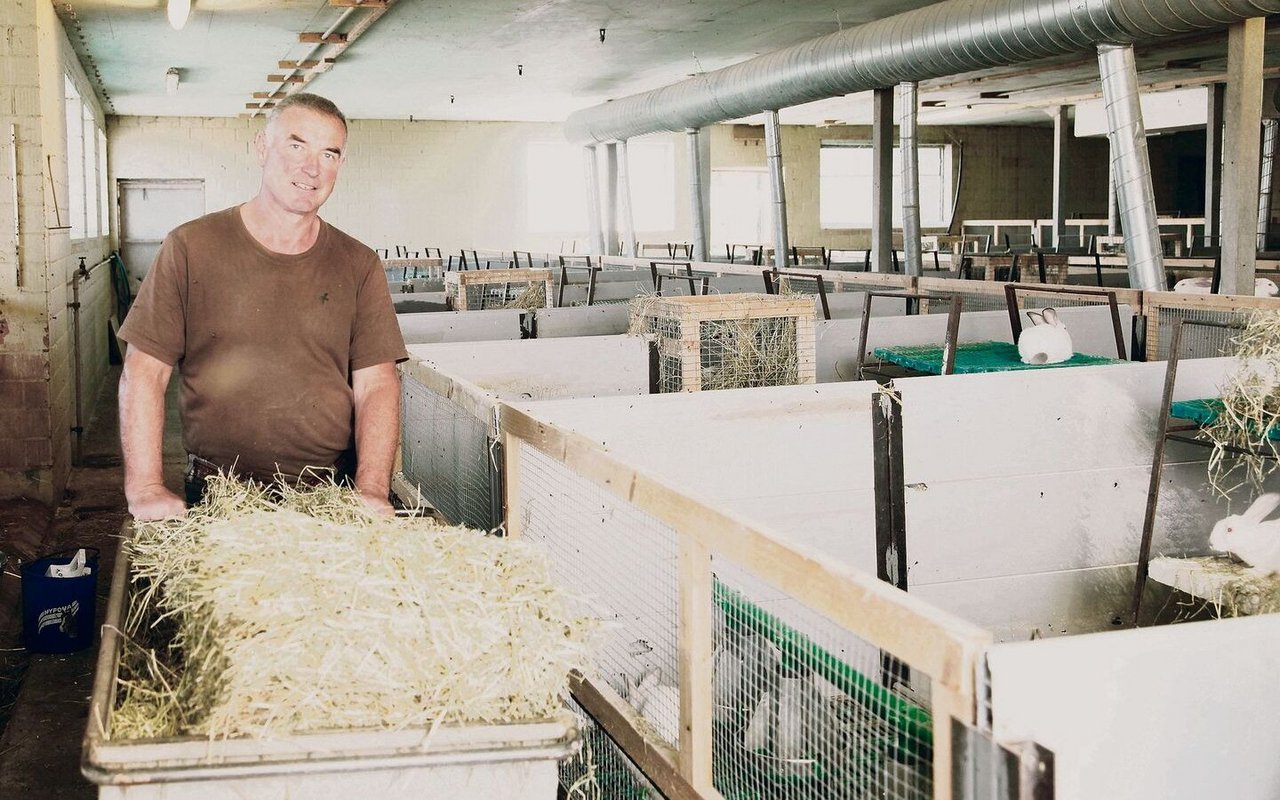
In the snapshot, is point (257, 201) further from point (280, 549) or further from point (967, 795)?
point (967, 795)

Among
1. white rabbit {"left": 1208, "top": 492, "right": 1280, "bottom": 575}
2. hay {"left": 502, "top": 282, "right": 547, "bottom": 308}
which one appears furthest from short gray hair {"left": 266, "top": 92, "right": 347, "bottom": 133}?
hay {"left": 502, "top": 282, "right": 547, "bottom": 308}

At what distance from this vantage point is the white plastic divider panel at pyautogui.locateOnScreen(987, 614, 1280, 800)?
121 cm

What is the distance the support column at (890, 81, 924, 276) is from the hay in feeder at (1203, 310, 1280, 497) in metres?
5.38

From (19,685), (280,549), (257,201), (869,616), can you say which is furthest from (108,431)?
(869,616)

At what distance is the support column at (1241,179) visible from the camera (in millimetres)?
6426

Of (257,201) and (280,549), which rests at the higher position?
(257,201)

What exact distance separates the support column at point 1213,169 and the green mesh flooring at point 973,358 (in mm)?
4323

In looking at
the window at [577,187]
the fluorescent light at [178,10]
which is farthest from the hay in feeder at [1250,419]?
the window at [577,187]

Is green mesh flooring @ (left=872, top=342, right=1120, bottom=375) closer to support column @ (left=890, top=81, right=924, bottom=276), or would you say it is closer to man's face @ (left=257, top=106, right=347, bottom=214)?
man's face @ (left=257, top=106, right=347, bottom=214)

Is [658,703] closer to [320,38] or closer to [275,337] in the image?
[275,337]

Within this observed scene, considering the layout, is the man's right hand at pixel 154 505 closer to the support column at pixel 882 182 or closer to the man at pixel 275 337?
the man at pixel 275 337

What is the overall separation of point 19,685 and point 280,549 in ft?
10.4

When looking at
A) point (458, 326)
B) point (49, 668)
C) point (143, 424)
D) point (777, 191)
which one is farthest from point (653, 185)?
point (143, 424)

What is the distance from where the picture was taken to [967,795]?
1101 mm
